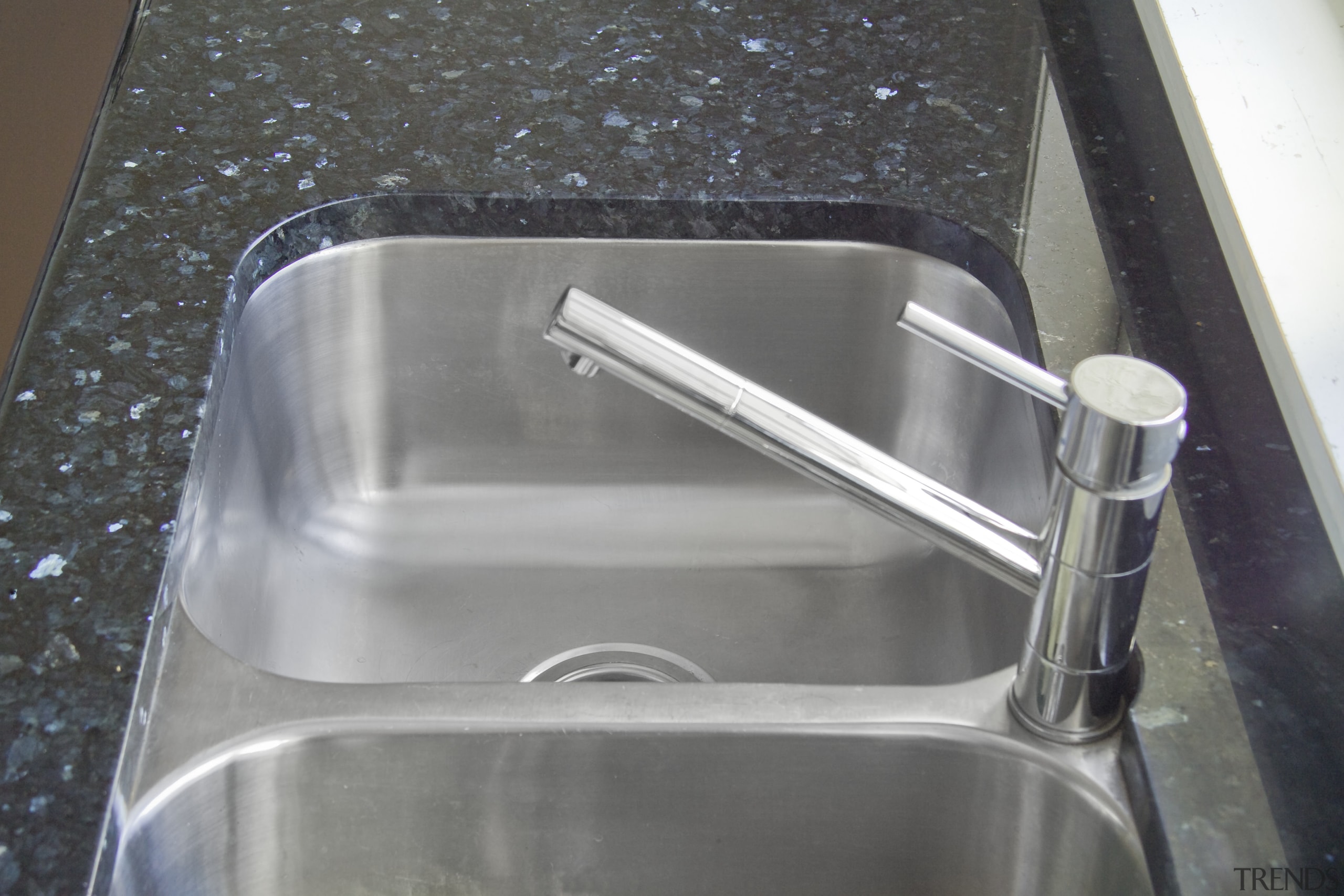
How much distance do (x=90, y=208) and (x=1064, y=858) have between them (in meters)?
0.81

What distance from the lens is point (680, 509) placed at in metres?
1.04

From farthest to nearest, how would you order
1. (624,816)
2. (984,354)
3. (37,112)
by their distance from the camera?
(37,112) < (624,816) < (984,354)

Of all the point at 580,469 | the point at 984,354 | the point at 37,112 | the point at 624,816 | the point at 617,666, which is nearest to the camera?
the point at 984,354

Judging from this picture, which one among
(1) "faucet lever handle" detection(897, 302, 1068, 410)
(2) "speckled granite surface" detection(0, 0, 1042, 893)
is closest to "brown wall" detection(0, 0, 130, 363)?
(2) "speckled granite surface" detection(0, 0, 1042, 893)

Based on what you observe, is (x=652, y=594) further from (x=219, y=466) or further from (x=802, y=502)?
(x=219, y=466)

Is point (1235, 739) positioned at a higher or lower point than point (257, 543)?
higher

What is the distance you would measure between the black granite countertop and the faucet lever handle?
39 cm

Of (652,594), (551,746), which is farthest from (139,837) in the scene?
(652,594)

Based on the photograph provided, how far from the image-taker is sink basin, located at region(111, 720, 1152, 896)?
633mm

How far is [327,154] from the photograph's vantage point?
947mm

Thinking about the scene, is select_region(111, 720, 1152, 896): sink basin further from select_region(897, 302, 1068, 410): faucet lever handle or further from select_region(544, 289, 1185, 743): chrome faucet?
select_region(897, 302, 1068, 410): faucet lever handle

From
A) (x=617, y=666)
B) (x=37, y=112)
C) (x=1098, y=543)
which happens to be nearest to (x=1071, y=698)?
(x=1098, y=543)

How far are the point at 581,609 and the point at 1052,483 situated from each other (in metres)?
0.53

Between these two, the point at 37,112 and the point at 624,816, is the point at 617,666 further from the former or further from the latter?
the point at 37,112
